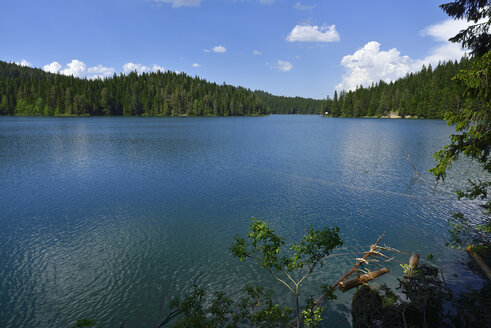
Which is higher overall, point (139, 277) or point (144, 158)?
point (144, 158)

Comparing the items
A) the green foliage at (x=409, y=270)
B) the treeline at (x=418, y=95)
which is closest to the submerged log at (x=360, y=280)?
the green foliage at (x=409, y=270)

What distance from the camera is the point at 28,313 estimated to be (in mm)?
11883

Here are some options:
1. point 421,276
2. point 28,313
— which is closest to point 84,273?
point 28,313

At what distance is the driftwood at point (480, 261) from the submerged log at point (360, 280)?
4.50 m

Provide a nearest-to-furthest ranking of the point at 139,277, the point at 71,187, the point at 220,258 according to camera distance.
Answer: the point at 139,277, the point at 220,258, the point at 71,187

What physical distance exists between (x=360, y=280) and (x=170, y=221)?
14.5 m

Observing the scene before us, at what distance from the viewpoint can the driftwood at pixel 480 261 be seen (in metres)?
13.1

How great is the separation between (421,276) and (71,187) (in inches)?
1299

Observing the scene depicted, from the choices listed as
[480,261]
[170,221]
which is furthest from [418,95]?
[170,221]

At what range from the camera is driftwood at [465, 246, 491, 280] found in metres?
13.1

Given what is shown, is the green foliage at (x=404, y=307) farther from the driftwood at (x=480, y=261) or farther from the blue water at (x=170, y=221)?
the driftwood at (x=480, y=261)

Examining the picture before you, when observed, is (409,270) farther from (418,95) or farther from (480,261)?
(418,95)

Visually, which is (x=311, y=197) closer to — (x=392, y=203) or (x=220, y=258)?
(x=392, y=203)

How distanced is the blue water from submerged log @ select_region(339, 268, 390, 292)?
383 millimetres
